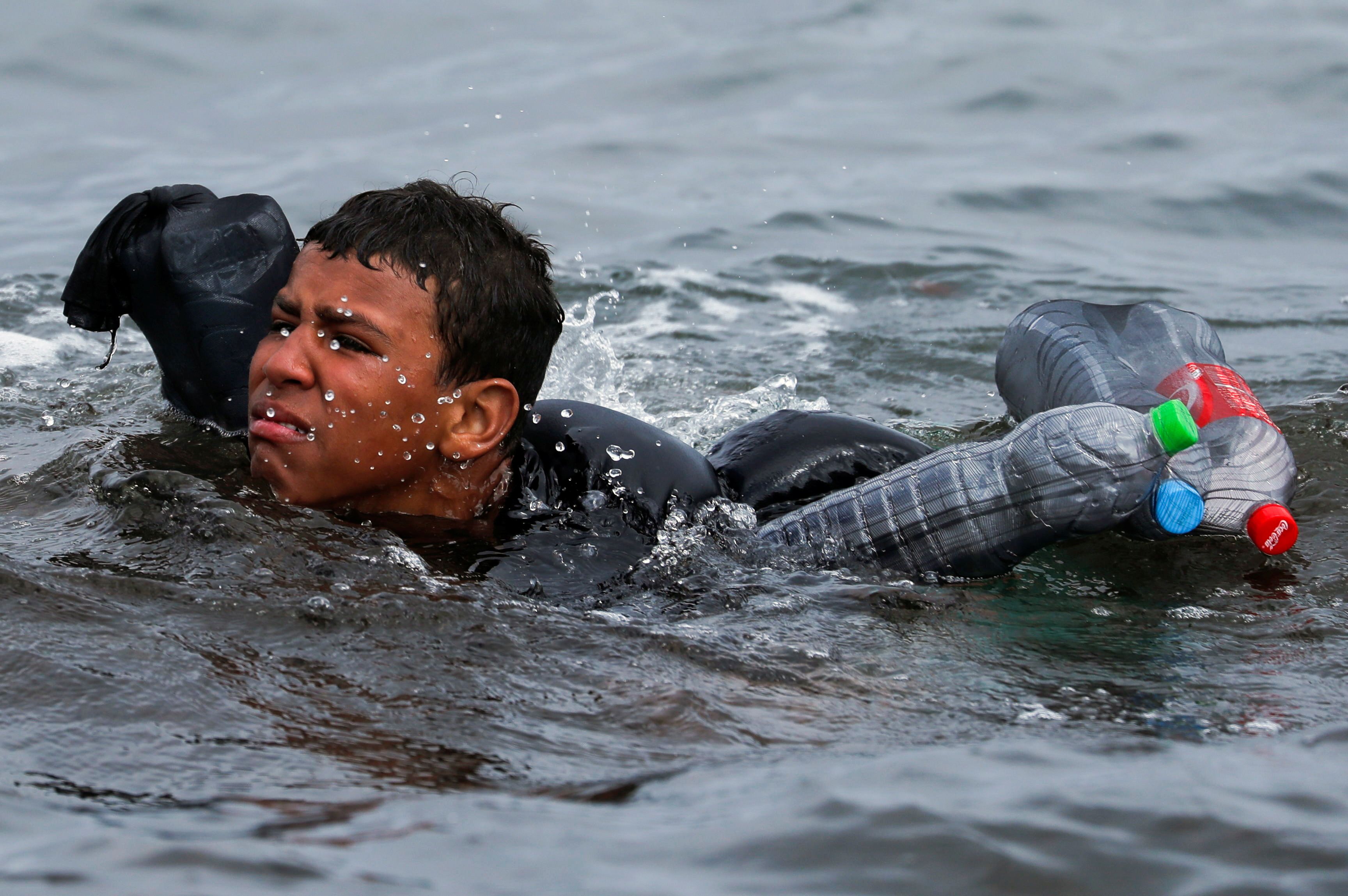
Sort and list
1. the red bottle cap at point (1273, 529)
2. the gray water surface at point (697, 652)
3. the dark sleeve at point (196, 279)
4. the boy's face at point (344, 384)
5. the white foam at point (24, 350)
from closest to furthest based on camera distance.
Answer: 1. the gray water surface at point (697, 652)
2. the boy's face at point (344, 384)
3. the red bottle cap at point (1273, 529)
4. the dark sleeve at point (196, 279)
5. the white foam at point (24, 350)

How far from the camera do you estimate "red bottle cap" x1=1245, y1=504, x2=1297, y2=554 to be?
3.51 m

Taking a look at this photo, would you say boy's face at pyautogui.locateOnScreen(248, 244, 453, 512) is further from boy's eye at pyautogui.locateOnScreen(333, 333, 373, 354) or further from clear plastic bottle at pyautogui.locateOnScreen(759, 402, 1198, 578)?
clear plastic bottle at pyautogui.locateOnScreen(759, 402, 1198, 578)

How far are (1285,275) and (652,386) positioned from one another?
385 cm

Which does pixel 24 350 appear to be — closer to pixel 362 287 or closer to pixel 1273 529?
pixel 362 287

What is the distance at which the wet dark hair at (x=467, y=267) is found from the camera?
A: 3521 mm

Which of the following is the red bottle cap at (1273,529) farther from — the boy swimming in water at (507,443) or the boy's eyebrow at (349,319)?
the boy's eyebrow at (349,319)

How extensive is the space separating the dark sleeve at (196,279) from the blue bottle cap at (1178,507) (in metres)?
2.54

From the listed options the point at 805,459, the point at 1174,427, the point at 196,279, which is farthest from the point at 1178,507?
the point at 196,279

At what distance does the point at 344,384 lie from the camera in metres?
3.39

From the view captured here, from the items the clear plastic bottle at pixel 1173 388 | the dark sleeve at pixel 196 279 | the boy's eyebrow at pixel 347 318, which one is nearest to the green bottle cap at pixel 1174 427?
the clear plastic bottle at pixel 1173 388

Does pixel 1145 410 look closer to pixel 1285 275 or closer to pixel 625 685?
pixel 625 685

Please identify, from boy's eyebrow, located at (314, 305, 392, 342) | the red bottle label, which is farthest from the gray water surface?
boy's eyebrow, located at (314, 305, 392, 342)

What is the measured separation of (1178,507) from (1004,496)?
38 cm

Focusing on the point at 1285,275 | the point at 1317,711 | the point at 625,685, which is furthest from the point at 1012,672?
the point at 1285,275
